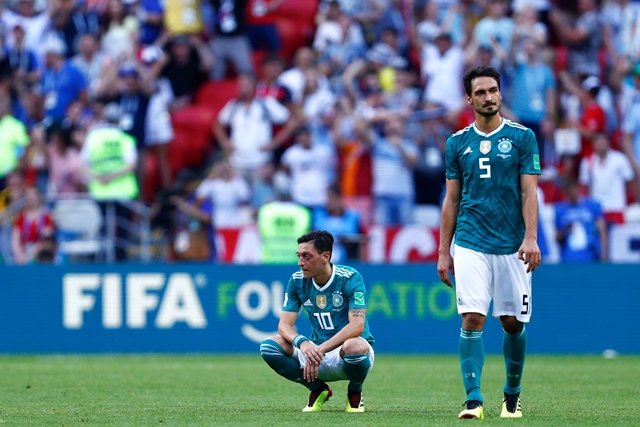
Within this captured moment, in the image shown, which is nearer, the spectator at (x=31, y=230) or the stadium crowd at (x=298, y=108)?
the spectator at (x=31, y=230)

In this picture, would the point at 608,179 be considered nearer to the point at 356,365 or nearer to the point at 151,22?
the point at 151,22

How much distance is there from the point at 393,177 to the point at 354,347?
10092mm

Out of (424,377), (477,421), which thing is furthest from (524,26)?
(477,421)

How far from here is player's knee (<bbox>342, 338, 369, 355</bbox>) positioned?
959cm

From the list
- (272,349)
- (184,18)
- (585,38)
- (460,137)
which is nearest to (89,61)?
(184,18)

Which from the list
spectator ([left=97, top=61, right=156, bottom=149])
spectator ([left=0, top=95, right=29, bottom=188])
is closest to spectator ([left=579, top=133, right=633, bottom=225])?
spectator ([left=97, top=61, right=156, bottom=149])

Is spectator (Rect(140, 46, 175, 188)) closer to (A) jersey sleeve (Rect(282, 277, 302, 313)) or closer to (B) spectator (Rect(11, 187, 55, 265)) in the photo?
(B) spectator (Rect(11, 187, 55, 265))

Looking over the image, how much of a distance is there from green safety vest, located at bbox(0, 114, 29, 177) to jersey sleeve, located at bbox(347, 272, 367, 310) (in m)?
12.1

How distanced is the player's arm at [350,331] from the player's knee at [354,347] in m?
0.07

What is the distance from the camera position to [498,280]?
9.30 m

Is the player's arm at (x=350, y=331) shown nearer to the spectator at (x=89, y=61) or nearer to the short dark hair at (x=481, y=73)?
the short dark hair at (x=481, y=73)

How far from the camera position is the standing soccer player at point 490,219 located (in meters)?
9.20

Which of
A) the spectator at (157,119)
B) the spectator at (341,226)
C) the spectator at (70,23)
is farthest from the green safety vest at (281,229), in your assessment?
the spectator at (70,23)

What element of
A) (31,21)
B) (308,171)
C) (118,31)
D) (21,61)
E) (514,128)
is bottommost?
(514,128)
